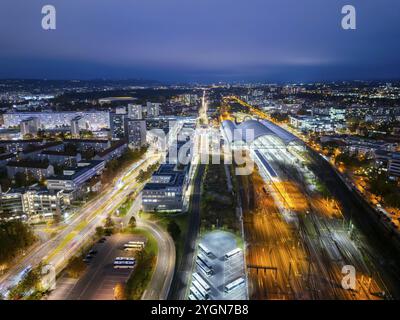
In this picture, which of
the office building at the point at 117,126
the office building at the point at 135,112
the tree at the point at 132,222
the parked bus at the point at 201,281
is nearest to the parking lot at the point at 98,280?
the tree at the point at 132,222

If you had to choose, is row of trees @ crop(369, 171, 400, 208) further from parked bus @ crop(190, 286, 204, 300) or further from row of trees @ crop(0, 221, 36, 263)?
row of trees @ crop(0, 221, 36, 263)

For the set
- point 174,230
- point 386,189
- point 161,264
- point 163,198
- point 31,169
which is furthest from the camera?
point 31,169

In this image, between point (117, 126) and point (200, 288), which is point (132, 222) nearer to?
point (200, 288)

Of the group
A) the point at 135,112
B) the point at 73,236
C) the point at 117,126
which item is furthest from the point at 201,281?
the point at 135,112

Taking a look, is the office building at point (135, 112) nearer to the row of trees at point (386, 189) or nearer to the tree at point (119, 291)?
the row of trees at point (386, 189)

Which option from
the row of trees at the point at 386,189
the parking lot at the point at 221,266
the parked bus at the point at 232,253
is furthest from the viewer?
Answer: the row of trees at the point at 386,189

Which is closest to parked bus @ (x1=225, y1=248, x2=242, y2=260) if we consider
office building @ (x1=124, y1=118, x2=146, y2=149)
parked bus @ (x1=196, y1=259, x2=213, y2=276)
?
parked bus @ (x1=196, y1=259, x2=213, y2=276)

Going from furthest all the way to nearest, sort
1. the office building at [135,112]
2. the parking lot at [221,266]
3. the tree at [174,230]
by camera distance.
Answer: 1. the office building at [135,112]
2. the tree at [174,230]
3. the parking lot at [221,266]
